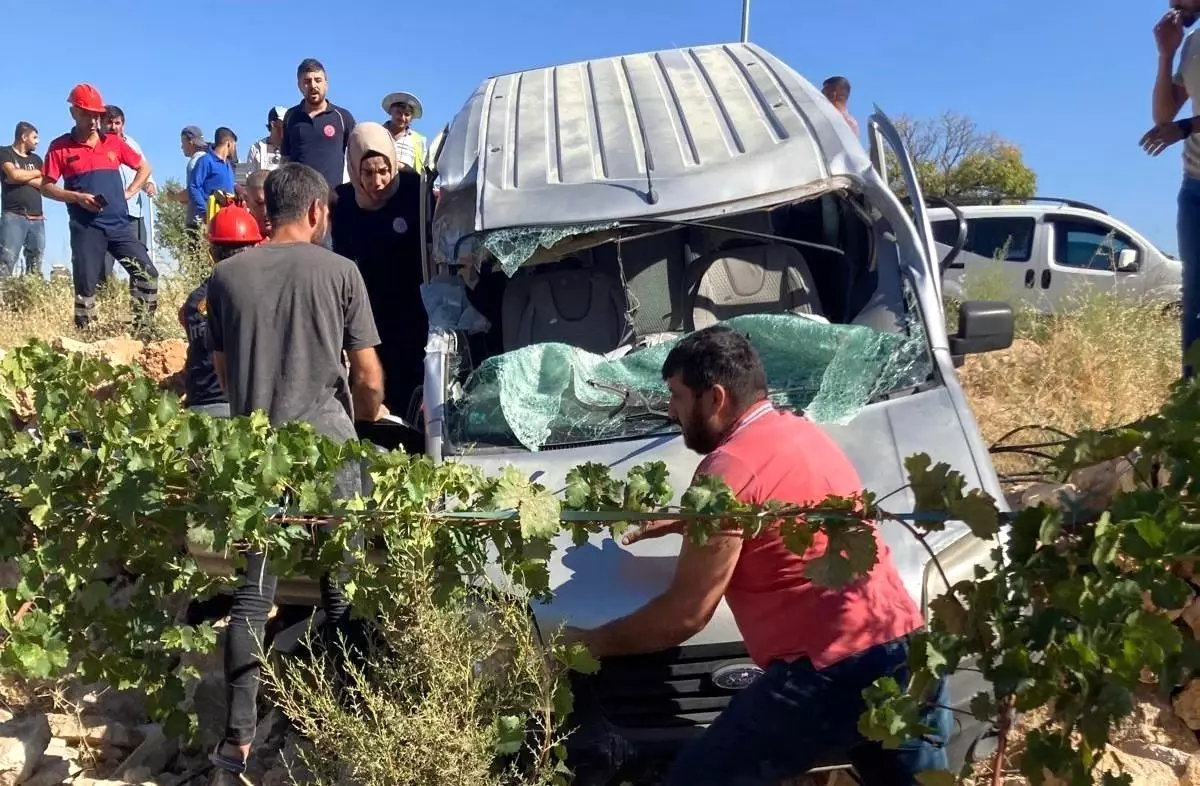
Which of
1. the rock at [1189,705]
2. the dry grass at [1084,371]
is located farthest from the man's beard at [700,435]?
the dry grass at [1084,371]

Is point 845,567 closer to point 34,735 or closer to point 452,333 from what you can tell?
point 452,333

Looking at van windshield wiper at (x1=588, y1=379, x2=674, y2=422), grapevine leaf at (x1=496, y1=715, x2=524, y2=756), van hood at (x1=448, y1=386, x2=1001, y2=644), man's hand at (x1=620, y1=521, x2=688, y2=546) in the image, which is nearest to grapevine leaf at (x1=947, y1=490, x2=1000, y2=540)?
van hood at (x1=448, y1=386, x2=1001, y2=644)

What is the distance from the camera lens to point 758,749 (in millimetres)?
2326

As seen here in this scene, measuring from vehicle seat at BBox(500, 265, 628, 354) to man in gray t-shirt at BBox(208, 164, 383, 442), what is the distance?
110cm

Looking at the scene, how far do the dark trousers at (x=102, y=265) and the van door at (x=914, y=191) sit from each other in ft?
21.1

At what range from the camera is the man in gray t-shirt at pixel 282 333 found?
3152mm

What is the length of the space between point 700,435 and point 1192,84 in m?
3.31

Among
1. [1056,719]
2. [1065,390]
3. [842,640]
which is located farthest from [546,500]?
[1065,390]

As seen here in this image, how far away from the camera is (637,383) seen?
3689 mm

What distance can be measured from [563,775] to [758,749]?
0.58 m

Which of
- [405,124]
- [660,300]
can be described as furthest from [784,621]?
[405,124]

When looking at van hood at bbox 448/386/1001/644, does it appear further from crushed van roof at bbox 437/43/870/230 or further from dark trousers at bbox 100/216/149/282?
dark trousers at bbox 100/216/149/282

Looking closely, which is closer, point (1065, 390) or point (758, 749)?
point (758, 749)

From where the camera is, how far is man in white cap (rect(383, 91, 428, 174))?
24.9 feet
